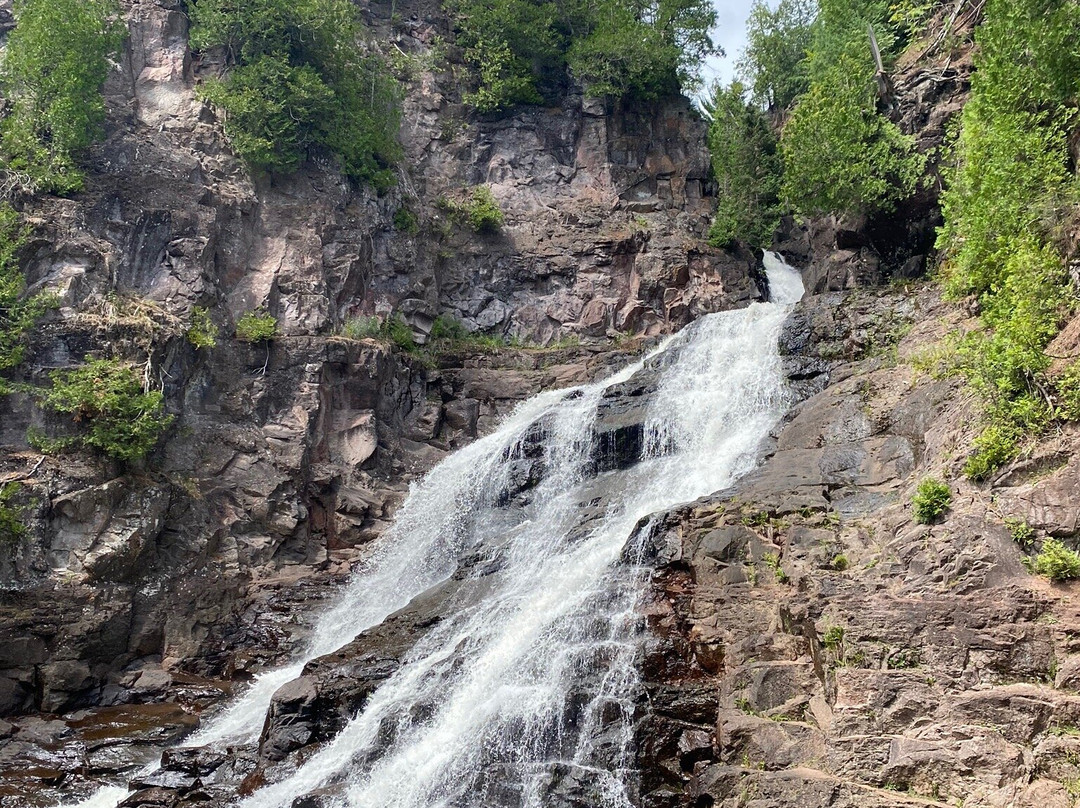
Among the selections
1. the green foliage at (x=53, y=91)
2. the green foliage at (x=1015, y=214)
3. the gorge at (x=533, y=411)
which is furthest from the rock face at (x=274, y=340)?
the green foliage at (x=1015, y=214)

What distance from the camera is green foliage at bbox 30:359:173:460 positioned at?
19.8 meters

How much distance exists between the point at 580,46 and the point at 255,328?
20.8 metres

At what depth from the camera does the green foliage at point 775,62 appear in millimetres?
38625

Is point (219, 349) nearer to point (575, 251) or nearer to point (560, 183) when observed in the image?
point (575, 251)

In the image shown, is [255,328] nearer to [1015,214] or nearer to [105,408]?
[105,408]

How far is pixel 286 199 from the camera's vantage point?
2828 centimetres

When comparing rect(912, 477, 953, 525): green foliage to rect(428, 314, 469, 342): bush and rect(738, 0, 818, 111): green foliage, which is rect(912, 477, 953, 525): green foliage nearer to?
rect(428, 314, 469, 342): bush

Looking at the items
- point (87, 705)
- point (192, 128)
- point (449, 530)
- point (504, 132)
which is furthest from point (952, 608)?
point (504, 132)

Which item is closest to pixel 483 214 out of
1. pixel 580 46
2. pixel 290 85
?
pixel 290 85

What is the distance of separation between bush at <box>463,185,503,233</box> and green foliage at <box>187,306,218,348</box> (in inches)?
480

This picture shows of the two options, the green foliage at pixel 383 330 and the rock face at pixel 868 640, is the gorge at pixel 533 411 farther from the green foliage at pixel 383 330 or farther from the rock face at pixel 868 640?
the green foliage at pixel 383 330

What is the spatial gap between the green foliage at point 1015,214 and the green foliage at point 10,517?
18.5 metres

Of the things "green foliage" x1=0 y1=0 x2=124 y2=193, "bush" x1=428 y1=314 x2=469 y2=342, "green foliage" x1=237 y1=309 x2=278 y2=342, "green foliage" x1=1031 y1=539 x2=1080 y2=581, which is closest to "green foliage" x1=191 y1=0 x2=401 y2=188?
"green foliage" x1=0 y1=0 x2=124 y2=193

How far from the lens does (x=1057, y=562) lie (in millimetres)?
10258
